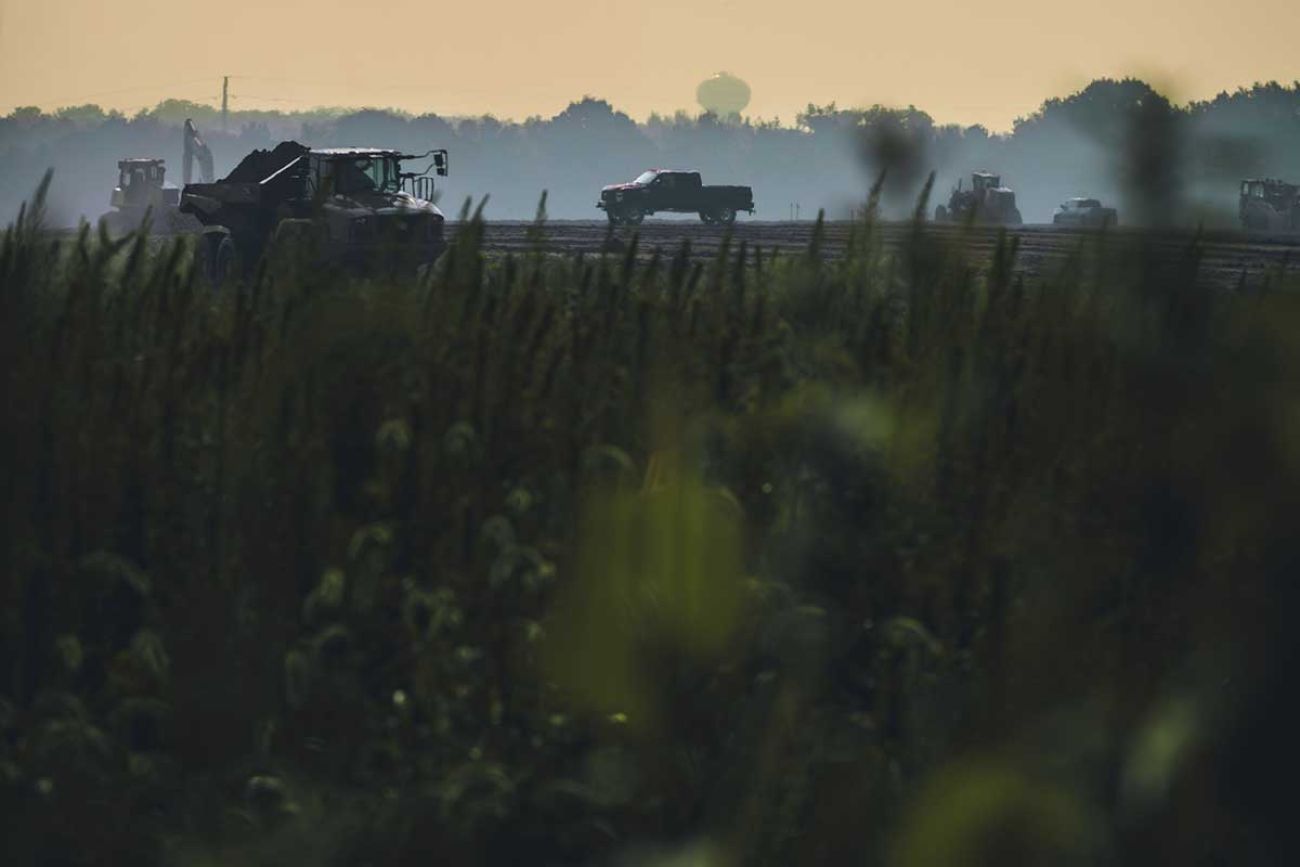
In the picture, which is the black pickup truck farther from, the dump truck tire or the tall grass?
the tall grass

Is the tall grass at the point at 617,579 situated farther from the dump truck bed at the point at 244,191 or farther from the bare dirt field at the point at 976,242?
the dump truck bed at the point at 244,191

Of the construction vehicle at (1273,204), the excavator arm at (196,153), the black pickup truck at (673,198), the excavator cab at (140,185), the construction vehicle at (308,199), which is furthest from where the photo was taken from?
the excavator arm at (196,153)

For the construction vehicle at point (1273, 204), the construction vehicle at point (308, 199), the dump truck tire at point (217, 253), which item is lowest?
the dump truck tire at point (217, 253)

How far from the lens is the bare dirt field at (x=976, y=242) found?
5.75 meters

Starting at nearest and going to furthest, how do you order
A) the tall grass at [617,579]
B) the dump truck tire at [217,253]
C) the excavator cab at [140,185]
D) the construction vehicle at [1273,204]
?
the tall grass at [617,579]
the dump truck tire at [217,253]
the construction vehicle at [1273,204]
the excavator cab at [140,185]

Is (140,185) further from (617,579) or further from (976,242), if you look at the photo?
(617,579)

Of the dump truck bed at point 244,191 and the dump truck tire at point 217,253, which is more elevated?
the dump truck bed at point 244,191

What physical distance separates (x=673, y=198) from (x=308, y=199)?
36.0m

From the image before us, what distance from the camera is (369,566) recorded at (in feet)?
15.1

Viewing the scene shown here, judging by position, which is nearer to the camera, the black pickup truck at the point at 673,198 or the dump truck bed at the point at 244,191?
the dump truck bed at the point at 244,191

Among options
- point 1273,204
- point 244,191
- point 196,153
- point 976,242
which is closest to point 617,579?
point 976,242

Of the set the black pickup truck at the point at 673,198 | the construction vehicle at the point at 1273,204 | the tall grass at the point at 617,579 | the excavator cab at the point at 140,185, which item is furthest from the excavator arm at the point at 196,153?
the tall grass at the point at 617,579

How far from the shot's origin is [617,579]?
468 centimetres

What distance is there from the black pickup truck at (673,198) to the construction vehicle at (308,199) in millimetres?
33362
